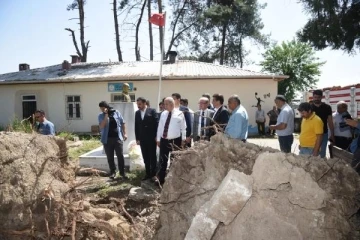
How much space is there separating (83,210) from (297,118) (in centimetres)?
1406

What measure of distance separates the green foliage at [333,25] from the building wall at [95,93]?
894 centimetres

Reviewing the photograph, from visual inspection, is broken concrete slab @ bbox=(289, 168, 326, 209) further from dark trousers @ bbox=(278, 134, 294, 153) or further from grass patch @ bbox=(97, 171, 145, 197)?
grass patch @ bbox=(97, 171, 145, 197)

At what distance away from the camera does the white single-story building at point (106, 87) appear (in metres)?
16.1

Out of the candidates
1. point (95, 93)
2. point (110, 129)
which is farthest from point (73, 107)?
point (110, 129)

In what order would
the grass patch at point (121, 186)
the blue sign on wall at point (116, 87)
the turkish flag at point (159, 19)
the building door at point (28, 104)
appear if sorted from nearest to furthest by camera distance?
the grass patch at point (121, 186) → the turkish flag at point (159, 19) → the blue sign on wall at point (116, 87) → the building door at point (28, 104)

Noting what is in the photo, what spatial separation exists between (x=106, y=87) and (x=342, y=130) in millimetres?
12515

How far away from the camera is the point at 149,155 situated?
6672 mm

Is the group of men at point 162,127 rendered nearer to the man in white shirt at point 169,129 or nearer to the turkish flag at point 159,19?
the man in white shirt at point 169,129

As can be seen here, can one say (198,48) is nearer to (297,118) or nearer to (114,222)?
(297,118)

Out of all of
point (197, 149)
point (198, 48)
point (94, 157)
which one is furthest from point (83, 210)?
point (198, 48)

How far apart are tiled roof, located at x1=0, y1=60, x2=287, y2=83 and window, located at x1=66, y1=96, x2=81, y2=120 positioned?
3.67 feet

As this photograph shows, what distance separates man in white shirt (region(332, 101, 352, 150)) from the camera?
618 cm

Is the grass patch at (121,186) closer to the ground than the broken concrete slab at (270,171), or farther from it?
closer to the ground

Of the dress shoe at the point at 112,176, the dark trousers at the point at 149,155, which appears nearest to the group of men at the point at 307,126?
the dark trousers at the point at 149,155
